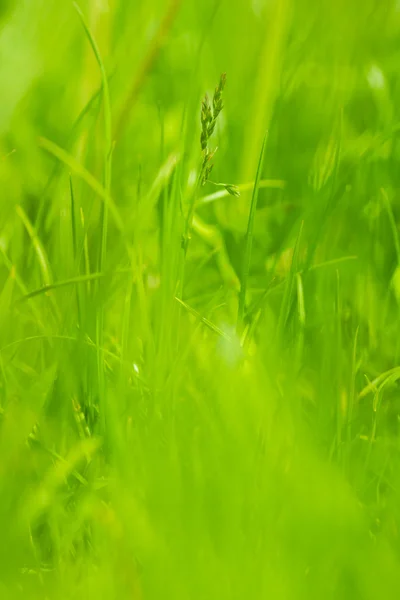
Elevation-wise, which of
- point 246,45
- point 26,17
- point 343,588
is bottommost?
point 343,588

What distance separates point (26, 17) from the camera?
944 mm

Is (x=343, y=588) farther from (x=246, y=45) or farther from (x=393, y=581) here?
(x=246, y=45)

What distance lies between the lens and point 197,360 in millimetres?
714

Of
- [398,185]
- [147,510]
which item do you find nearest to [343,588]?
[147,510]

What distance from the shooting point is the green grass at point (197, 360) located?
20.6 inches

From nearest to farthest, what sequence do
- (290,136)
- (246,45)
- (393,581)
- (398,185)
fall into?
(393,581) < (398,185) < (290,136) < (246,45)

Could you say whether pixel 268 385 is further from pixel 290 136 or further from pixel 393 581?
pixel 290 136

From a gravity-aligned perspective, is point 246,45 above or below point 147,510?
above

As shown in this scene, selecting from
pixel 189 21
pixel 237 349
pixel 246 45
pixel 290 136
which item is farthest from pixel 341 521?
pixel 189 21

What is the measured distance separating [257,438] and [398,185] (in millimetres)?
651

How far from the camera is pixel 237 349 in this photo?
669 millimetres

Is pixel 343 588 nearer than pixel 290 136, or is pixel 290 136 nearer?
pixel 343 588

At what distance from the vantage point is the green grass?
0.52m

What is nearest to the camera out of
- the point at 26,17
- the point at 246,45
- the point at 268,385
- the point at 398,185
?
the point at 268,385
